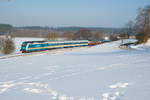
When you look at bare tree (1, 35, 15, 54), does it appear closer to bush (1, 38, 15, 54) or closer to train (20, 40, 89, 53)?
bush (1, 38, 15, 54)

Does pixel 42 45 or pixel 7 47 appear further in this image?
pixel 7 47

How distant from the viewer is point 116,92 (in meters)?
5.56

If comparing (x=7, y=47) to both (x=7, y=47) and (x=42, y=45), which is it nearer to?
(x=7, y=47)

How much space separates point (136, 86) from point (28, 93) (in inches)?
183

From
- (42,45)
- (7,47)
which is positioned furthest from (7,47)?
(42,45)

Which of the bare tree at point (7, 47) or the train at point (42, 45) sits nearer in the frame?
the train at point (42, 45)

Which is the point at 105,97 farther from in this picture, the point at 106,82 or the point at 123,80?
the point at 123,80

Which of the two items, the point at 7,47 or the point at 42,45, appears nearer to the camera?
the point at 42,45

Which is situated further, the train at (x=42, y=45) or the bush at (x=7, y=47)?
the bush at (x=7, y=47)

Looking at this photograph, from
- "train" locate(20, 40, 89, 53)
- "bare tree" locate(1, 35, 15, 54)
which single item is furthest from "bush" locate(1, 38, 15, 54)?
"train" locate(20, 40, 89, 53)

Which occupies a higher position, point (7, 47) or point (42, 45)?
point (42, 45)

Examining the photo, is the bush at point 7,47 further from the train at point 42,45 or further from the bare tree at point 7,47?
the train at point 42,45

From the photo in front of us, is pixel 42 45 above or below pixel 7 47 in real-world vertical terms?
above

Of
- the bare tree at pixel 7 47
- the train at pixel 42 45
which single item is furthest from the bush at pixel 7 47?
the train at pixel 42 45
